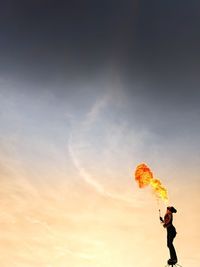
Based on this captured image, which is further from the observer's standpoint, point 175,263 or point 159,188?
point 159,188

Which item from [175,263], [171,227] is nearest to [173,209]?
[171,227]

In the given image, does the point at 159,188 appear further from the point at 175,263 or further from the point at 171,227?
the point at 175,263

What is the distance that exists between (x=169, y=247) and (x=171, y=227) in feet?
5.55

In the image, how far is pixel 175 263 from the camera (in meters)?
33.0

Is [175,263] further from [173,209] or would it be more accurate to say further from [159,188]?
[159,188]

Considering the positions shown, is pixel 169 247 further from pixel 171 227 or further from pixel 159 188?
pixel 159 188

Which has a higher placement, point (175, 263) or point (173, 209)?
point (173, 209)

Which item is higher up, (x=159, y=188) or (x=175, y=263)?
(x=159, y=188)

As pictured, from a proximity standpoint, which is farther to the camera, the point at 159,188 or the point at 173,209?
the point at 159,188

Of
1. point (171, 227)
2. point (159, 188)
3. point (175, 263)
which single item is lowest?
point (175, 263)

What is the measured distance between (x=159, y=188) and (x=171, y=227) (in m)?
3.78

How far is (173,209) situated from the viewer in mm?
→ 33531

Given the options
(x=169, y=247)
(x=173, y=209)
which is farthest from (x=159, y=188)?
(x=169, y=247)

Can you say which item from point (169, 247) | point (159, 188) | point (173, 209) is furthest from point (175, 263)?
point (159, 188)
